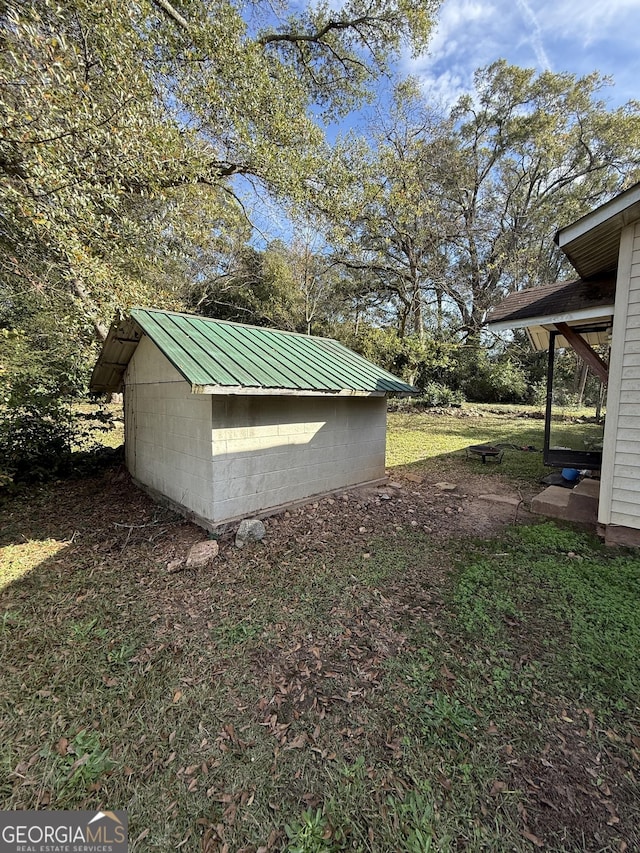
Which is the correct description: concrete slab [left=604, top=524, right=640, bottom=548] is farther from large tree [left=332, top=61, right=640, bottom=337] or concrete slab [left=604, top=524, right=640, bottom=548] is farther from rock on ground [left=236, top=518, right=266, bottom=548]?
large tree [left=332, top=61, right=640, bottom=337]

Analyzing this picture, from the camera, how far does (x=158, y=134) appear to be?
18.3 feet

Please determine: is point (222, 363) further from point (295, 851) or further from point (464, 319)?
point (464, 319)

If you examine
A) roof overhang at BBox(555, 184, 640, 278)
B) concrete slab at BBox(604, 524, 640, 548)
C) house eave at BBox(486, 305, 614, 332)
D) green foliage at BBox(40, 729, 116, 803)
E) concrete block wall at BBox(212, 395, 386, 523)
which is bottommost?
green foliage at BBox(40, 729, 116, 803)

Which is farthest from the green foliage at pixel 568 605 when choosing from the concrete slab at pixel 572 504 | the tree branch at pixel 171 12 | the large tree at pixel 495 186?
the large tree at pixel 495 186

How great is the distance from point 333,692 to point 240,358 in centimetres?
377

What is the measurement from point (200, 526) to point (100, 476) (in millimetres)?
4136

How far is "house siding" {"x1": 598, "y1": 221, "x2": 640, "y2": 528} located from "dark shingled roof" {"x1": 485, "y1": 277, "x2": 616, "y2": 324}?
2.13ft

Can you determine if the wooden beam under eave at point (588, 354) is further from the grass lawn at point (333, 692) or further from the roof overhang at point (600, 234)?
the grass lawn at point (333, 692)

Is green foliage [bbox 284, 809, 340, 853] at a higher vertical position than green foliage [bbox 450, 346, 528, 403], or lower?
lower

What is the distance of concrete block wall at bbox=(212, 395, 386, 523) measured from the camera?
4.50 metres

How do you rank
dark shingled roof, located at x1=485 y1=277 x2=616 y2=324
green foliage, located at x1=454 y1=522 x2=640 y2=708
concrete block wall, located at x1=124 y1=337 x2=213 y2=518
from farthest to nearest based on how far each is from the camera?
dark shingled roof, located at x1=485 y1=277 x2=616 y2=324 < concrete block wall, located at x1=124 y1=337 x2=213 y2=518 < green foliage, located at x1=454 y1=522 x2=640 y2=708

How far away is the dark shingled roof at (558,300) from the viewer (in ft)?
15.6

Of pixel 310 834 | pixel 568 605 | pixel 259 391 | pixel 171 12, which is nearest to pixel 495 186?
pixel 171 12

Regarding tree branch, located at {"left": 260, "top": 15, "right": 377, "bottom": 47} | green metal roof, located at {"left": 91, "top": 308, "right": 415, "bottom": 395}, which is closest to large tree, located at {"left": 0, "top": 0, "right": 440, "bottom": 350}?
tree branch, located at {"left": 260, "top": 15, "right": 377, "bottom": 47}
